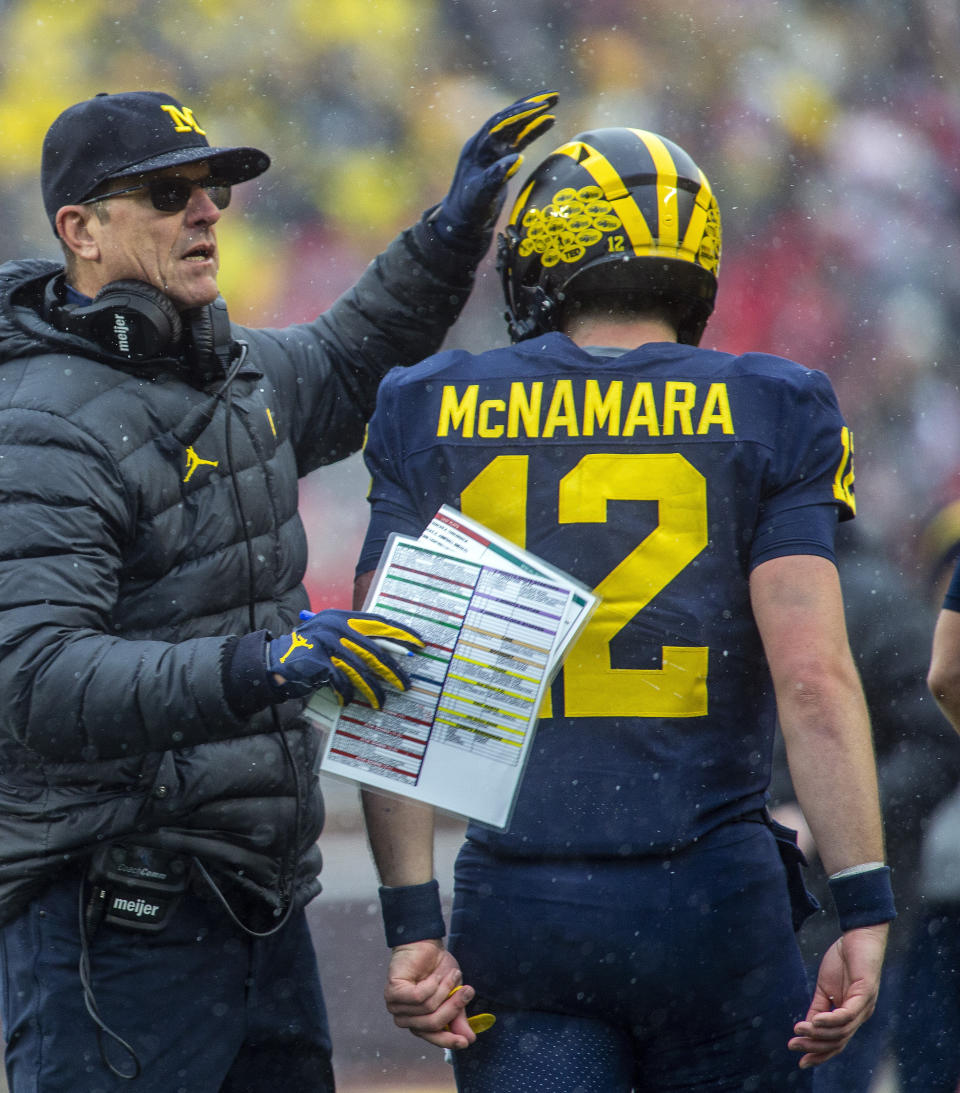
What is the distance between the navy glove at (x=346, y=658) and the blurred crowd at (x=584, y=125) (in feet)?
23.3

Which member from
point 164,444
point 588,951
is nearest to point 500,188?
point 164,444

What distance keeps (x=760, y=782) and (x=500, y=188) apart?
121cm

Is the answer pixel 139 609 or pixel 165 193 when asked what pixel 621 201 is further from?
pixel 139 609

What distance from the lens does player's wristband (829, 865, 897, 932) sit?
1840mm

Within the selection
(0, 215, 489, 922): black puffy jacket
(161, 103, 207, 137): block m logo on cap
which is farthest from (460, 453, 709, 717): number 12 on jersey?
(161, 103, 207, 137): block m logo on cap

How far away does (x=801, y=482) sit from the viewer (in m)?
1.90

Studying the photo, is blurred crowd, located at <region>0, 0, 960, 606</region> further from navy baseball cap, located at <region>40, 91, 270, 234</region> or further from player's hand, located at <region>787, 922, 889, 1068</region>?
player's hand, located at <region>787, 922, 889, 1068</region>

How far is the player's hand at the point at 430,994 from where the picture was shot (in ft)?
6.06

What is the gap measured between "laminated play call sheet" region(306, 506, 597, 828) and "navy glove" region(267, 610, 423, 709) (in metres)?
0.02

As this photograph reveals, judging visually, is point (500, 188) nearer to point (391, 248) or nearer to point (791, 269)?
point (391, 248)

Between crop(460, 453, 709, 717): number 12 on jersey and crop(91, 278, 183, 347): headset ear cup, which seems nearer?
crop(460, 453, 709, 717): number 12 on jersey

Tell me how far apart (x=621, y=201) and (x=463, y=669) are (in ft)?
2.38

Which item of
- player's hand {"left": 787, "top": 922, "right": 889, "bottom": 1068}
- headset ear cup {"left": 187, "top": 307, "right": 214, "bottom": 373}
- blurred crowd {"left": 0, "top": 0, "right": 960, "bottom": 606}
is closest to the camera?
player's hand {"left": 787, "top": 922, "right": 889, "bottom": 1068}

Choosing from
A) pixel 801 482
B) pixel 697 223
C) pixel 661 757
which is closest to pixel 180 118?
pixel 697 223
